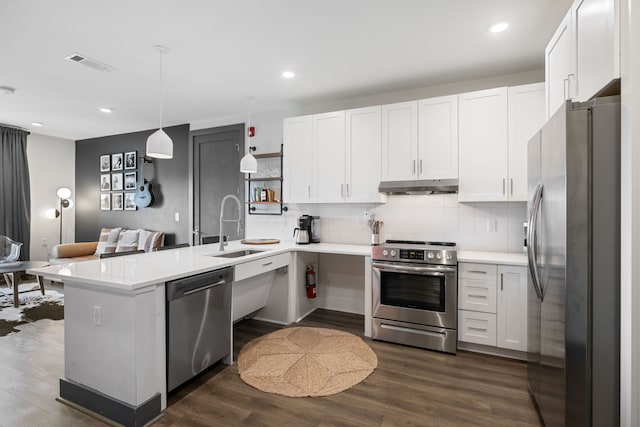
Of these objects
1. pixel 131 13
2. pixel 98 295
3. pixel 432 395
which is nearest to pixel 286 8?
pixel 131 13

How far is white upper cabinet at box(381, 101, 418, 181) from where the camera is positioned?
3.26m

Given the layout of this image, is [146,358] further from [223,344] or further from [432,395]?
[432,395]

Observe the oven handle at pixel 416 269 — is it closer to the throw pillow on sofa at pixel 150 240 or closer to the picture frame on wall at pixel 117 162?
the throw pillow on sofa at pixel 150 240

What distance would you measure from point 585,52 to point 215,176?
436 cm

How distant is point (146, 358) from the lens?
1.84 meters

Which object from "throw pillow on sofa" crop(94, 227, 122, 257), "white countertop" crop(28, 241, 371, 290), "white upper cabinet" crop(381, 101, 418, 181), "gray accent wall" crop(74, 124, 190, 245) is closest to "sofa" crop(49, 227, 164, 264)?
"throw pillow on sofa" crop(94, 227, 122, 257)

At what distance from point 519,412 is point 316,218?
275cm

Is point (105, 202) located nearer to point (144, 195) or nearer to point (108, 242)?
point (108, 242)

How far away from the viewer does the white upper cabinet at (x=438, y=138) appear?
10.2 ft

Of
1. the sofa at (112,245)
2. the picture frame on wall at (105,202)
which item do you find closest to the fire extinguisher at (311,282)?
the sofa at (112,245)

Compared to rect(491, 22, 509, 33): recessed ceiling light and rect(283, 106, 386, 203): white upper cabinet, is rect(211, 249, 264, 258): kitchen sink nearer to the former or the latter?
rect(283, 106, 386, 203): white upper cabinet

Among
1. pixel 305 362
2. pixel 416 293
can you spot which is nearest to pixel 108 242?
pixel 305 362

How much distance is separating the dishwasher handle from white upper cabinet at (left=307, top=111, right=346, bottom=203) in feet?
5.18

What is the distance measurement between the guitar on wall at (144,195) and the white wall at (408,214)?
78.9 inches
